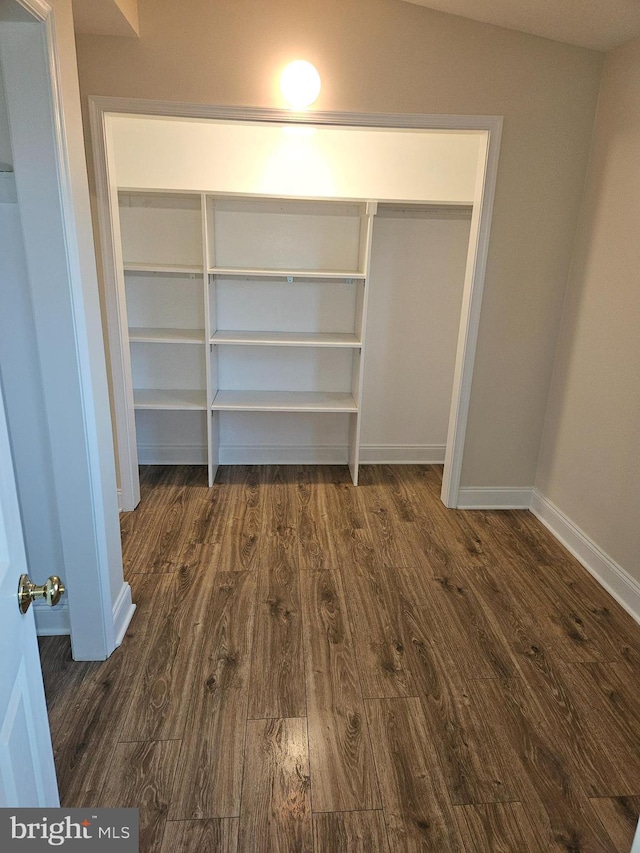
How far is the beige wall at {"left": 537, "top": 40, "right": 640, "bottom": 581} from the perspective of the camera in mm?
2445

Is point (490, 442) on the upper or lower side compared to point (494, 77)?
lower

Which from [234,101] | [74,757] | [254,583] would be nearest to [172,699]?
[74,757]

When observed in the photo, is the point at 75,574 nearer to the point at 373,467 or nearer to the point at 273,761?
the point at 273,761

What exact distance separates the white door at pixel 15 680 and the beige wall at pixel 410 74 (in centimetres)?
235

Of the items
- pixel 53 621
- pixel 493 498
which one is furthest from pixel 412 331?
pixel 53 621

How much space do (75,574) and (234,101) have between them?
7.41 feet

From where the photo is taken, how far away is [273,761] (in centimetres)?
166

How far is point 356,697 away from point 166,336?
2.42 m

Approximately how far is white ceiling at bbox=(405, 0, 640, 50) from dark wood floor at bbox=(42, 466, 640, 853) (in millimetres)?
2504

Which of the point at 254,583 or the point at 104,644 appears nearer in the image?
the point at 104,644

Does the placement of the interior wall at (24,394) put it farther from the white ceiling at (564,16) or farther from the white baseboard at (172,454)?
the white ceiling at (564,16)

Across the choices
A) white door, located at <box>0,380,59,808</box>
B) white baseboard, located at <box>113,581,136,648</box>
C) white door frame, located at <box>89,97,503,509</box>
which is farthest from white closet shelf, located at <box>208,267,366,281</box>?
white door, located at <box>0,380,59,808</box>

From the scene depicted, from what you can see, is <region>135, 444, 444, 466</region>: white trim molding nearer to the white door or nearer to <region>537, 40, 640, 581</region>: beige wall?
<region>537, 40, 640, 581</region>: beige wall

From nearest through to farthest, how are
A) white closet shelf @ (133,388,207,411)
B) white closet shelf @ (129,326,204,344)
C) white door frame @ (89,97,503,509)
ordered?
1. white door frame @ (89,97,503,509)
2. white closet shelf @ (129,326,204,344)
3. white closet shelf @ (133,388,207,411)
